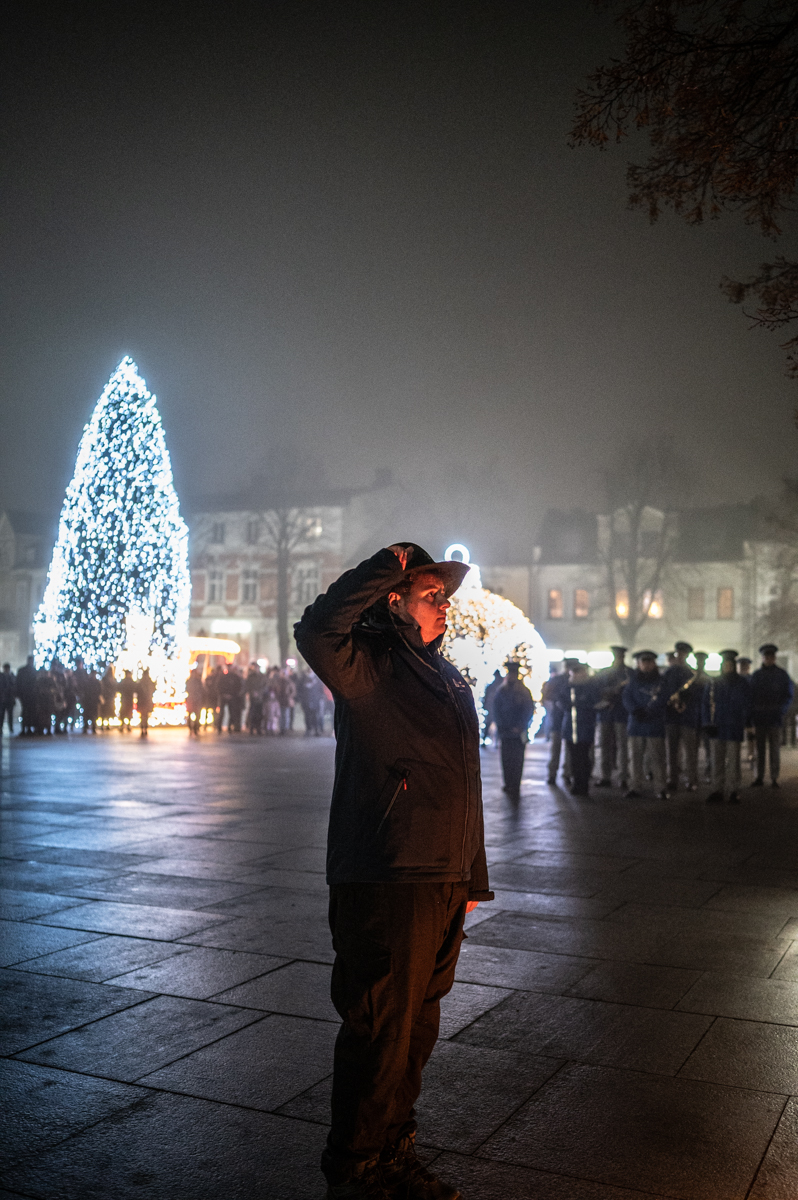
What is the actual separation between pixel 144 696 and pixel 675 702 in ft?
56.3

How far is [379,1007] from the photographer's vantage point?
3148 millimetres

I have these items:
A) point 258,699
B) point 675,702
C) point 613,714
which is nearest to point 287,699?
point 258,699

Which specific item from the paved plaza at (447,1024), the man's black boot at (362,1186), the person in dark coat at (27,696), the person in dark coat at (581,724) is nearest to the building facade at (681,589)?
the person in dark coat at (27,696)

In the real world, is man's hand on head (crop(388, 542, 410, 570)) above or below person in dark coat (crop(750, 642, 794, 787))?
above

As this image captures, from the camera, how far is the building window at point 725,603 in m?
57.9

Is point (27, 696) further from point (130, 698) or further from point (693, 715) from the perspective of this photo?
point (693, 715)

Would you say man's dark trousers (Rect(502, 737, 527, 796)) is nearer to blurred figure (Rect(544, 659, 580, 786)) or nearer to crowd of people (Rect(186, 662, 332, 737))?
blurred figure (Rect(544, 659, 580, 786))

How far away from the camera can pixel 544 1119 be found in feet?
12.3

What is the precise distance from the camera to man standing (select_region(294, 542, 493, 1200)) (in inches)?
123

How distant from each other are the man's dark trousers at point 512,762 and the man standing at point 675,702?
2.19 meters

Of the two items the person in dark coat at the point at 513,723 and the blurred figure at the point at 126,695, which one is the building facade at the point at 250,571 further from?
the person in dark coat at the point at 513,723

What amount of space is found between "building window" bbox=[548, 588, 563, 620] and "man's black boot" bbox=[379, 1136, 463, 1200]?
194 ft

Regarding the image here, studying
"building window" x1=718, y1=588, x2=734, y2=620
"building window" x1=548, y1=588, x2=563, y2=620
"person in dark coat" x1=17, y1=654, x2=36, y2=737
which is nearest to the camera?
"person in dark coat" x1=17, y1=654, x2=36, y2=737

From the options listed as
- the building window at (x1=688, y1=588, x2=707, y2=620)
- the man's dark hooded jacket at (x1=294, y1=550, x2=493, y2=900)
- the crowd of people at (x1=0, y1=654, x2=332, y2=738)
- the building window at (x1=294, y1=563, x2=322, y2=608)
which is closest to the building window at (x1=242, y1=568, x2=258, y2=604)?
the building window at (x1=294, y1=563, x2=322, y2=608)
